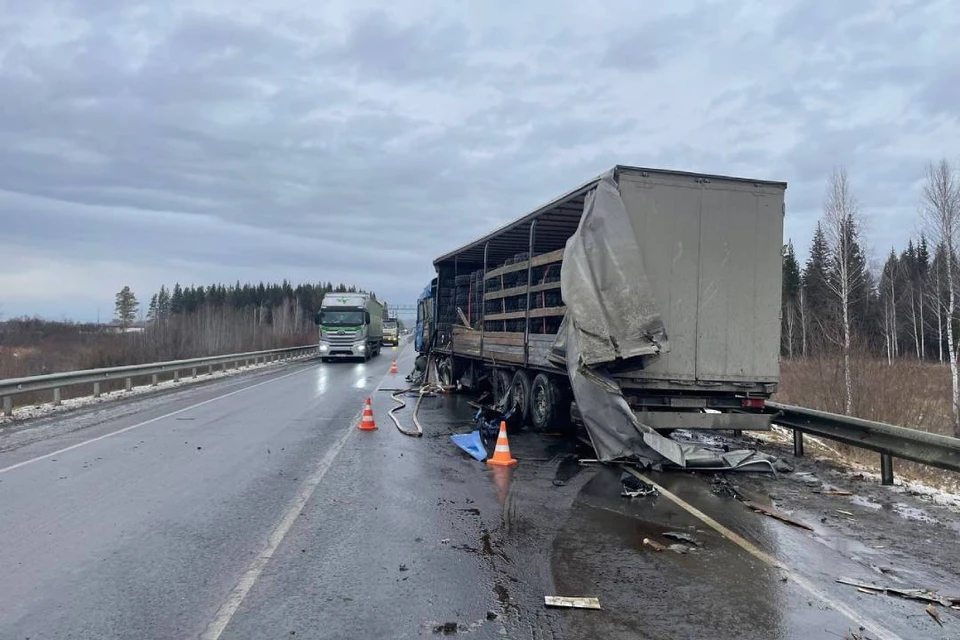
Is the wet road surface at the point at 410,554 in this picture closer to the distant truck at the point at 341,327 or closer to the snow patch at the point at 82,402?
the snow patch at the point at 82,402

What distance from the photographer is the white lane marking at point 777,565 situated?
392 centimetres

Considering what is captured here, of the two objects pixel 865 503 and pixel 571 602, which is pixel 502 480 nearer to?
pixel 571 602

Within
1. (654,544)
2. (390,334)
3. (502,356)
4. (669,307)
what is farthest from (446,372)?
(390,334)

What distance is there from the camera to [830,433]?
8.78 m

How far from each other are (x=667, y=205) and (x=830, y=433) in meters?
3.78

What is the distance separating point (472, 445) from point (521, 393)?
277 centimetres

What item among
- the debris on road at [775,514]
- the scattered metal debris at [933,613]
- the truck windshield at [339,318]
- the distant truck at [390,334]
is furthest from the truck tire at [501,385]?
the distant truck at [390,334]

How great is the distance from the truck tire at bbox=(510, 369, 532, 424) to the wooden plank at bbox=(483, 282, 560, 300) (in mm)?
1516

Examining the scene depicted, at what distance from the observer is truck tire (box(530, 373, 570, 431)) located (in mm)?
10906

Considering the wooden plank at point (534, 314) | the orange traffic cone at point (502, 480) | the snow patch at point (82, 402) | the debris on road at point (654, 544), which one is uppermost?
the wooden plank at point (534, 314)

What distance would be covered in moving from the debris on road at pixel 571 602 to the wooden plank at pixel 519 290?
22.8 feet

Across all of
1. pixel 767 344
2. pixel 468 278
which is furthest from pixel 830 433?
pixel 468 278

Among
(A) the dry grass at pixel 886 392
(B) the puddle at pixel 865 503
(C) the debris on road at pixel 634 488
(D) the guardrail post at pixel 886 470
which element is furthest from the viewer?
(A) the dry grass at pixel 886 392

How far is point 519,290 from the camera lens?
40.5 ft
